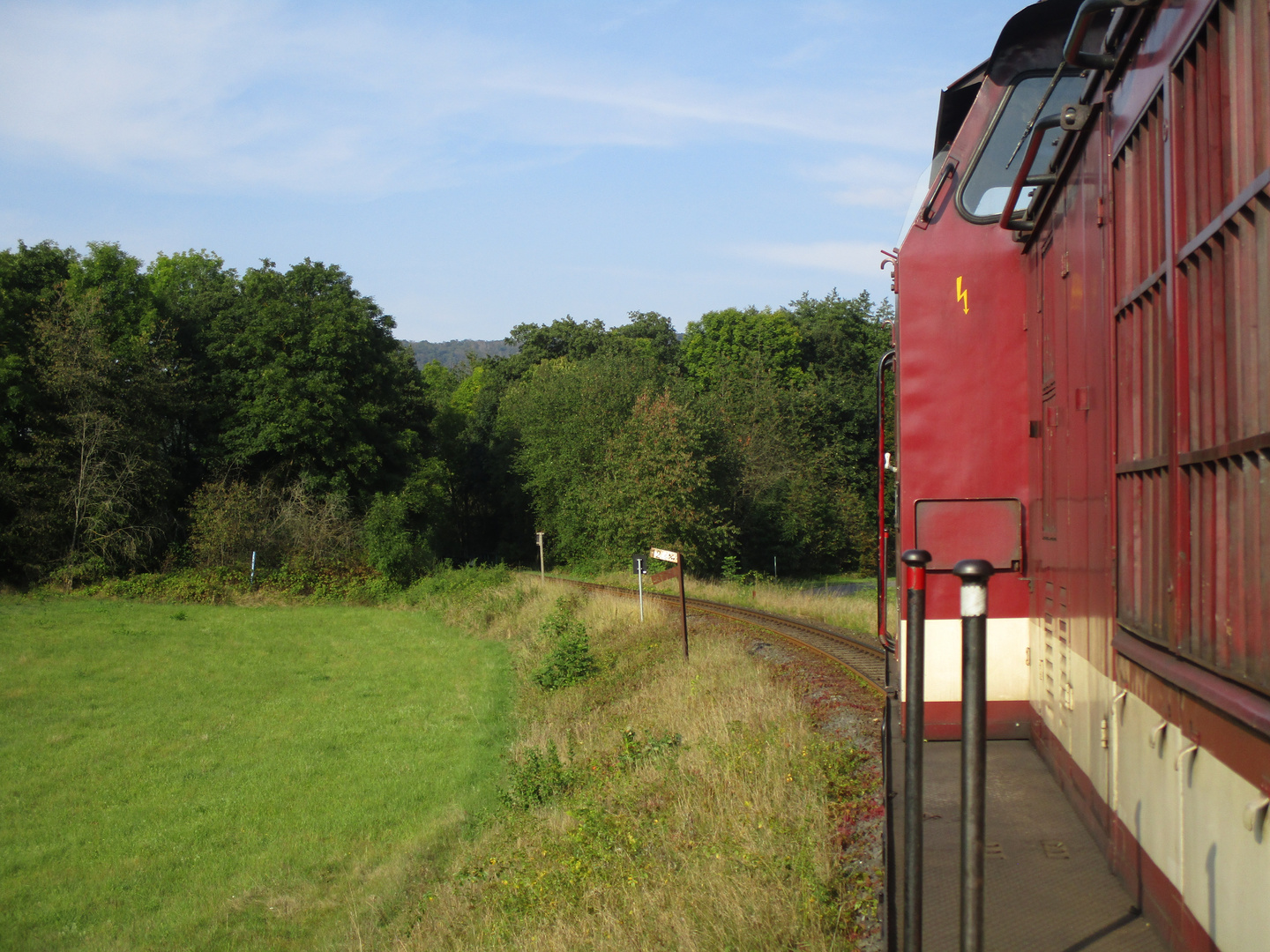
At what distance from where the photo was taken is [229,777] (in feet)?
43.5

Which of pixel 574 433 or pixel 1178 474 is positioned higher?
pixel 574 433

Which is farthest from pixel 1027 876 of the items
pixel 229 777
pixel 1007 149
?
pixel 229 777

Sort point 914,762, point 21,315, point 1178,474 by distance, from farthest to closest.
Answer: point 21,315 < point 1178,474 < point 914,762

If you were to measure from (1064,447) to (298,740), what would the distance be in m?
13.7

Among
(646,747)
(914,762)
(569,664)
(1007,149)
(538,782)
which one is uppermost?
(1007,149)

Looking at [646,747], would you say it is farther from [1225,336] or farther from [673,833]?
[1225,336]

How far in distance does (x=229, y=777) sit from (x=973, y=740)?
1331 cm

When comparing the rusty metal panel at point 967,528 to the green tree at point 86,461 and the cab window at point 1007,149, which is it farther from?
the green tree at point 86,461

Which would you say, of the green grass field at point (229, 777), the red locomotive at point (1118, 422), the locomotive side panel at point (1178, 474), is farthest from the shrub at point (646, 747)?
the locomotive side panel at point (1178, 474)

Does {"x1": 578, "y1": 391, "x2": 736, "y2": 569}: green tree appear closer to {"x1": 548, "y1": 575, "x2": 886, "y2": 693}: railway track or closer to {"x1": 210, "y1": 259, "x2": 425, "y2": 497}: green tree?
{"x1": 210, "y1": 259, "x2": 425, "y2": 497}: green tree

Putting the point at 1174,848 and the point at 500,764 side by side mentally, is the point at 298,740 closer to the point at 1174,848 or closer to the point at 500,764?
the point at 500,764

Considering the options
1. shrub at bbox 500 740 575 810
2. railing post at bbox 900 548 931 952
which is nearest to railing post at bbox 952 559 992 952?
railing post at bbox 900 548 931 952

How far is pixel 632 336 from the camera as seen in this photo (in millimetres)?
73125

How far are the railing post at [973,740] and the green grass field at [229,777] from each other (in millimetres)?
7004
